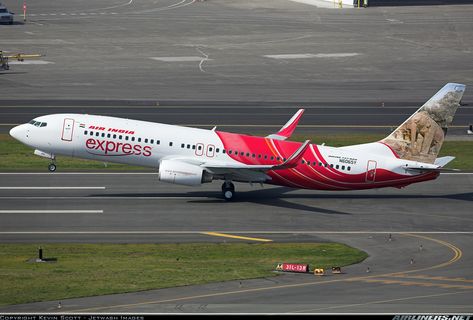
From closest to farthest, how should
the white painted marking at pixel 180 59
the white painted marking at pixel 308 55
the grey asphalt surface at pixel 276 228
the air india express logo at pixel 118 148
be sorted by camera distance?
the grey asphalt surface at pixel 276 228
the air india express logo at pixel 118 148
the white painted marking at pixel 180 59
the white painted marking at pixel 308 55

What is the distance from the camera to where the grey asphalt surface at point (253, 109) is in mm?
46188

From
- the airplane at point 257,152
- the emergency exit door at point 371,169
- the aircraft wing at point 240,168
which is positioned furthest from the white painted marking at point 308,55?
the emergency exit door at point 371,169

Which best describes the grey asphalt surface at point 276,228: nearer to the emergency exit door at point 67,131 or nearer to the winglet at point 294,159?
the winglet at point 294,159

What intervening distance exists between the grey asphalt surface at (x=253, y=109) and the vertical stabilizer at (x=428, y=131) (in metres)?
3.53

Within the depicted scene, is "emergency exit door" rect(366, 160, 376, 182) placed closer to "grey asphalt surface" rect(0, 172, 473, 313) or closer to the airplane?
the airplane

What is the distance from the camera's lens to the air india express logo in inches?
2522

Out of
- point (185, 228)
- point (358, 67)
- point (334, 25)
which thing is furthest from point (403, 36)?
point (185, 228)

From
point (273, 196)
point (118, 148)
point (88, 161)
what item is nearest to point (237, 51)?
point (88, 161)

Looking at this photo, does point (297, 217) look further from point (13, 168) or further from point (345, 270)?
point (13, 168)

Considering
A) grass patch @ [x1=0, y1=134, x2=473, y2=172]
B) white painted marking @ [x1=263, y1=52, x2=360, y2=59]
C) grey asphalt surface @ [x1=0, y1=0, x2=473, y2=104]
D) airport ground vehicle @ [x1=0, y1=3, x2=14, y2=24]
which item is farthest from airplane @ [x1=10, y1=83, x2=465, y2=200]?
airport ground vehicle @ [x1=0, y1=3, x2=14, y2=24]

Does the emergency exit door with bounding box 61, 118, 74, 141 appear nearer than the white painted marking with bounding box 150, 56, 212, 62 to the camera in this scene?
Yes

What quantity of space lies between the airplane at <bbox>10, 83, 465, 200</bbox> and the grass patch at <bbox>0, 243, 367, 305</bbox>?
9.32 metres

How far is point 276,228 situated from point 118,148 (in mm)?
12043

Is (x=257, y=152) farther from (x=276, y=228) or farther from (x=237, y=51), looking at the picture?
(x=237, y=51)
